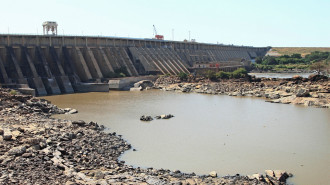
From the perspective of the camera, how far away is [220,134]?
2178cm

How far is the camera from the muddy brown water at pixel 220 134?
16.1 metres

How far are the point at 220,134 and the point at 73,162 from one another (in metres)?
9.71

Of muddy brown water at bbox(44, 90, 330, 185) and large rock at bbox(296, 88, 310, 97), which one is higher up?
large rock at bbox(296, 88, 310, 97)

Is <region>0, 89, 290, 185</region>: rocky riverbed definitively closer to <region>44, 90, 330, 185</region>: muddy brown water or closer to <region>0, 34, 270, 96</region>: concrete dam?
<region>44, 90, 330, 185</region>: muddy brown water

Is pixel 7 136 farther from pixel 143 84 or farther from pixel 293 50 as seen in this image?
pixel 293 50

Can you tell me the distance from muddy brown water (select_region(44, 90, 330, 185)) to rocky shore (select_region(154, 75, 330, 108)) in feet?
7.91

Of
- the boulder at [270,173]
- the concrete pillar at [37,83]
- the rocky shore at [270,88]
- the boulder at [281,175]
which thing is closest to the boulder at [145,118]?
the boulder at [270,173]

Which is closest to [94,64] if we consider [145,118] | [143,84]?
[143,84]

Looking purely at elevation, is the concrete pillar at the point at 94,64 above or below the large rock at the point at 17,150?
above

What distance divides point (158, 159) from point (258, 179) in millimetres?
4728

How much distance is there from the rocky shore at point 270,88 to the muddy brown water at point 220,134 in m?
2.41

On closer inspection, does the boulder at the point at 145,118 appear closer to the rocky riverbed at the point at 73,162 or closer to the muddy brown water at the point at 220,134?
the muddy brown water at the point at 220,134

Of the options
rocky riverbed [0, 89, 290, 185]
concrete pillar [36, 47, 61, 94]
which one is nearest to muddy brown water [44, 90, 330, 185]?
rocky riverbed [0, 89, 290, 185]

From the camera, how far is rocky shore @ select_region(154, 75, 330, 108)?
34.8 metres
